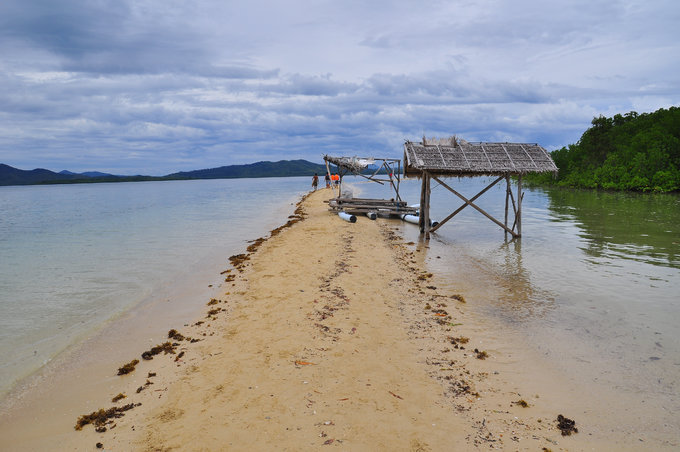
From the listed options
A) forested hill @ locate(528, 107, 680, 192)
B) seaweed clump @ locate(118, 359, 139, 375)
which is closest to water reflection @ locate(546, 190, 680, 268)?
seaweed clump @ locate(118, 359, 139, 375)

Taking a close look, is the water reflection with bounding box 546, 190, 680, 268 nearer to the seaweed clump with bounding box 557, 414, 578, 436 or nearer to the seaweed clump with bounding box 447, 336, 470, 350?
the seaweed clump with bounding box 447, 336, 470, 350

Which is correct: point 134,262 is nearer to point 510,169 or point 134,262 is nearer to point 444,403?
point 444,403

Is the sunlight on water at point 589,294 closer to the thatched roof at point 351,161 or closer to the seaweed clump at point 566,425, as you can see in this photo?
the seaweed clump at point 566,425

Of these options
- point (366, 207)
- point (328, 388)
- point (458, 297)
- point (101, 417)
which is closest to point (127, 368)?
point (101, 417)

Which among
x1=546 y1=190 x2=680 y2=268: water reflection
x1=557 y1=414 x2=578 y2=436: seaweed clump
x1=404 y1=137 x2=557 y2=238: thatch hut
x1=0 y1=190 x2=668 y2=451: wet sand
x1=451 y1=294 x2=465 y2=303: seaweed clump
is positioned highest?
x1=404 y1=137 x2=557 y2=238: thatch hut

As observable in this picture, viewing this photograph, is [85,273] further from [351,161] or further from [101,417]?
[351,161]

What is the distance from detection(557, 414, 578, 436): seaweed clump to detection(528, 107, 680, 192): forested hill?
55.1 m

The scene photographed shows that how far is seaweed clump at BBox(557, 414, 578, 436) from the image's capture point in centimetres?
469

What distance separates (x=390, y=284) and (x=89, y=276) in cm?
1081

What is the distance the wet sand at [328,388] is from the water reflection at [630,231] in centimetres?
1041

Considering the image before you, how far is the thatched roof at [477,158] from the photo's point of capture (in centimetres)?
1669

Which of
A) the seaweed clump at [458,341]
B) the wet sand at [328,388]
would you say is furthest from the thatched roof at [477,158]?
the seaweed clump at [458,341]

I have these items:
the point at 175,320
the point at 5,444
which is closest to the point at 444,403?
the point at 5,444

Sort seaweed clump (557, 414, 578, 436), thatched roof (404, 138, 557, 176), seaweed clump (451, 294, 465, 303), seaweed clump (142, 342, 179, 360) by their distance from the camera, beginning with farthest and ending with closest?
thatched roof (404, 138, 557, 176), seaweed clump (451, 294, 465, 303), seaweed clump (142, 342, 179, 360), seaweed clump (557, 414, 578, 436)
